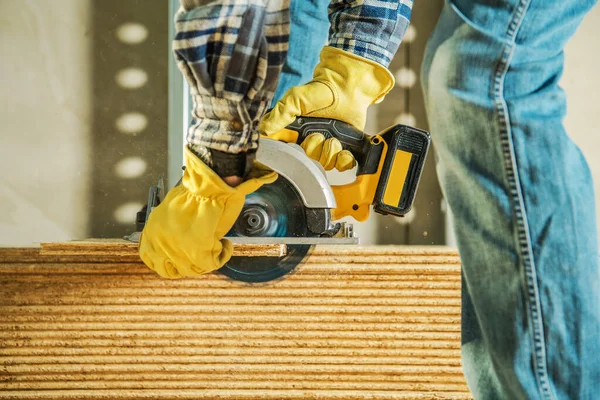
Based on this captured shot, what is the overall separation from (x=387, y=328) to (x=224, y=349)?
41 centimetres

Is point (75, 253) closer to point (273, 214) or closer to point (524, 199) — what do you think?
point (273, 214)

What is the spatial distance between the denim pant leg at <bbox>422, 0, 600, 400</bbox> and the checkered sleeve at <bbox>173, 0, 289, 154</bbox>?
0.88 feet

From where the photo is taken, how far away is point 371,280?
4.44 feet

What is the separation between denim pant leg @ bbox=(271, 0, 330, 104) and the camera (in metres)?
1.36

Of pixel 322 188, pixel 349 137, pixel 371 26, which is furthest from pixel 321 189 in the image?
pixel 371 26

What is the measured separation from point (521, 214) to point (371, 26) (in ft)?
1.56

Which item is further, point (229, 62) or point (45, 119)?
point (45, 119)

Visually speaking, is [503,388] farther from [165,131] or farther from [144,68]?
[144,68]

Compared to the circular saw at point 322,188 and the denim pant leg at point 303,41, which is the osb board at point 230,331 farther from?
the denim pant leg at point 303,41

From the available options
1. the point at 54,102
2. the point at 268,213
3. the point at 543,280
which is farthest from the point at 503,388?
the point at 54,102

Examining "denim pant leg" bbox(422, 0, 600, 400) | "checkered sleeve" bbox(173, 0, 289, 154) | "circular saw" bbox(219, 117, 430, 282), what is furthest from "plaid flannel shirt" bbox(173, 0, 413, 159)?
"circular saw" bbox(219, 117, 430, 282)

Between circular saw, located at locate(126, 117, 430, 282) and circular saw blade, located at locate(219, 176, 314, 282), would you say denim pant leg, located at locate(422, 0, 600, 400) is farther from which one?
circular saw blade, located at locate(219, 176, 314, 282)

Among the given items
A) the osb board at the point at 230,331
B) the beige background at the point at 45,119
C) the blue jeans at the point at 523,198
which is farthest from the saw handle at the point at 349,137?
the beige background at the point at 45,119

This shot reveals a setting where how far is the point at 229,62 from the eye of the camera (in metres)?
0.69
